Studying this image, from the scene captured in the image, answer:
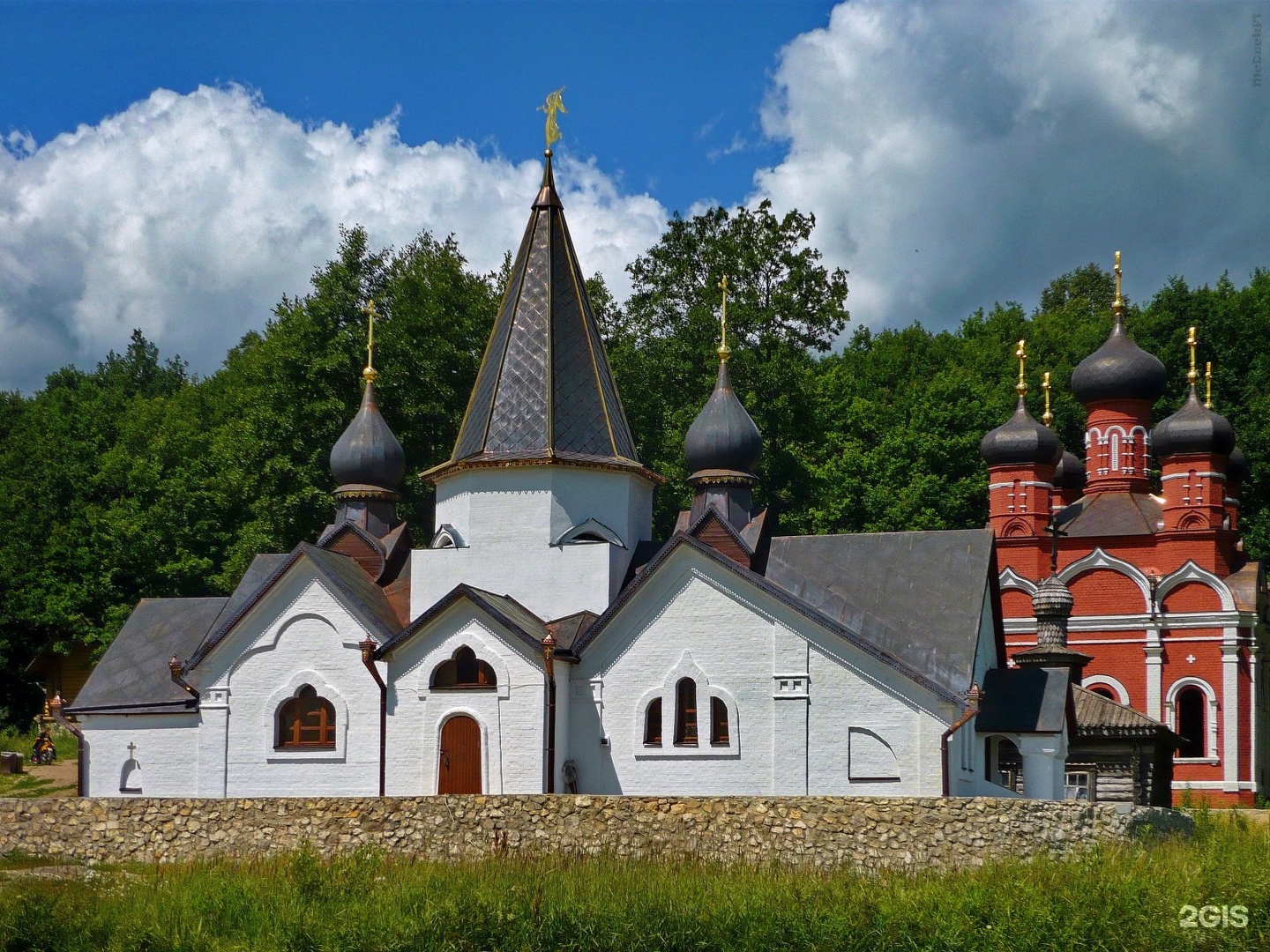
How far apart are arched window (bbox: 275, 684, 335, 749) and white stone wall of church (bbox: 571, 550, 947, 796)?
3790 millimetres

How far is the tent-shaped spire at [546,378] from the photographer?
24719 mm

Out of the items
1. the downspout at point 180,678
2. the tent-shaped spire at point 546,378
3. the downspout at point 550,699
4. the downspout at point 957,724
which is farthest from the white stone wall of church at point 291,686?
the downspout at point 957,724

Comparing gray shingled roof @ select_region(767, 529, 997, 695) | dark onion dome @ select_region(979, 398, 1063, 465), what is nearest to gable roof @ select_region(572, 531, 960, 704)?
gray shingled roof @ select_region(767, 529, 997, 695)

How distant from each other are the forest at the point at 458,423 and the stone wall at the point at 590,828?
14.5 meters

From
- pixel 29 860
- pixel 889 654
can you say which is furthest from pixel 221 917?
pixel 889 654

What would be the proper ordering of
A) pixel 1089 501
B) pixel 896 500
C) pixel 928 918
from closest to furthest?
1. pixel 928 918
2. pixel 1089 501
3. pixel 896 500

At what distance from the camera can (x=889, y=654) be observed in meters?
21.8

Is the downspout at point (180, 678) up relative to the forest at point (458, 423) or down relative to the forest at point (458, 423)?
down

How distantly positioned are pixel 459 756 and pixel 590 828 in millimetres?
4798

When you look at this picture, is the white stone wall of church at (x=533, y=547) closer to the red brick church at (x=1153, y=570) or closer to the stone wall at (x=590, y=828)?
the stone wall at (x=590, y=828)

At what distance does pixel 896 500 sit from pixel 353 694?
64.4 feet

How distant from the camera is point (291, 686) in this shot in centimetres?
Answer: 2398

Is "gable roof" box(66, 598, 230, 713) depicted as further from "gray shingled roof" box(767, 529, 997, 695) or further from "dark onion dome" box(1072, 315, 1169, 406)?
"dark onion dome" box(1072, 315, 1169, 406)

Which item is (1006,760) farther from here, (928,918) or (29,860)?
(29,860)
